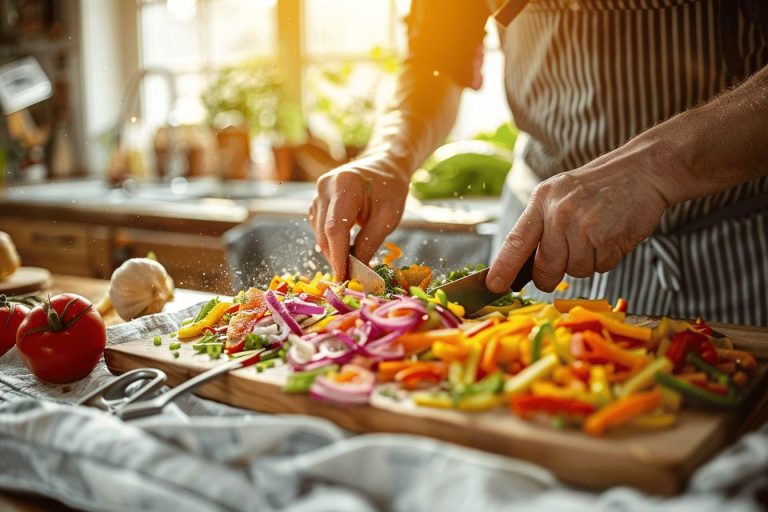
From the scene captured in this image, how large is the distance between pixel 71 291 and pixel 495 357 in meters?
1.38

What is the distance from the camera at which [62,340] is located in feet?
4.10

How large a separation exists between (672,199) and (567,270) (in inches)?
8.3

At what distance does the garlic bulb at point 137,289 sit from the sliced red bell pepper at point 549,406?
39.1 inches

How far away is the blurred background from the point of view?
133 inches

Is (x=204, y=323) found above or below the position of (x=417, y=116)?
below

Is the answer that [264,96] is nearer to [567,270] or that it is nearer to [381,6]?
[381,6]

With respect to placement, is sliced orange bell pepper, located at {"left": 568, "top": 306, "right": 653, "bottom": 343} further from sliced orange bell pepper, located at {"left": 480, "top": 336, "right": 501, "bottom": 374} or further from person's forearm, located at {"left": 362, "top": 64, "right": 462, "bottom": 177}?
person's forearm, located at {"left": 362, "top": 64, "right": 462, "bottom": 177}

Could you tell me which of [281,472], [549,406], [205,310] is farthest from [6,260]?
[549,406]

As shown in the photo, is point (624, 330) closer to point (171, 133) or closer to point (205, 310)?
point (205, 310)

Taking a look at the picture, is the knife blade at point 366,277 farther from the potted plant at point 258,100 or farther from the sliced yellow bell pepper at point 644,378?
the potted plant at point 258,100

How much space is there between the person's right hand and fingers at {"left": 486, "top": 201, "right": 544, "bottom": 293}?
37 cm

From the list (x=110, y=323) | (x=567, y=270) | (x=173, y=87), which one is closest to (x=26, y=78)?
(x=173, y=87)

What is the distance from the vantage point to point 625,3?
1696 millimetres

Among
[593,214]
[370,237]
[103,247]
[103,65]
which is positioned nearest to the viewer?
[593,214]
